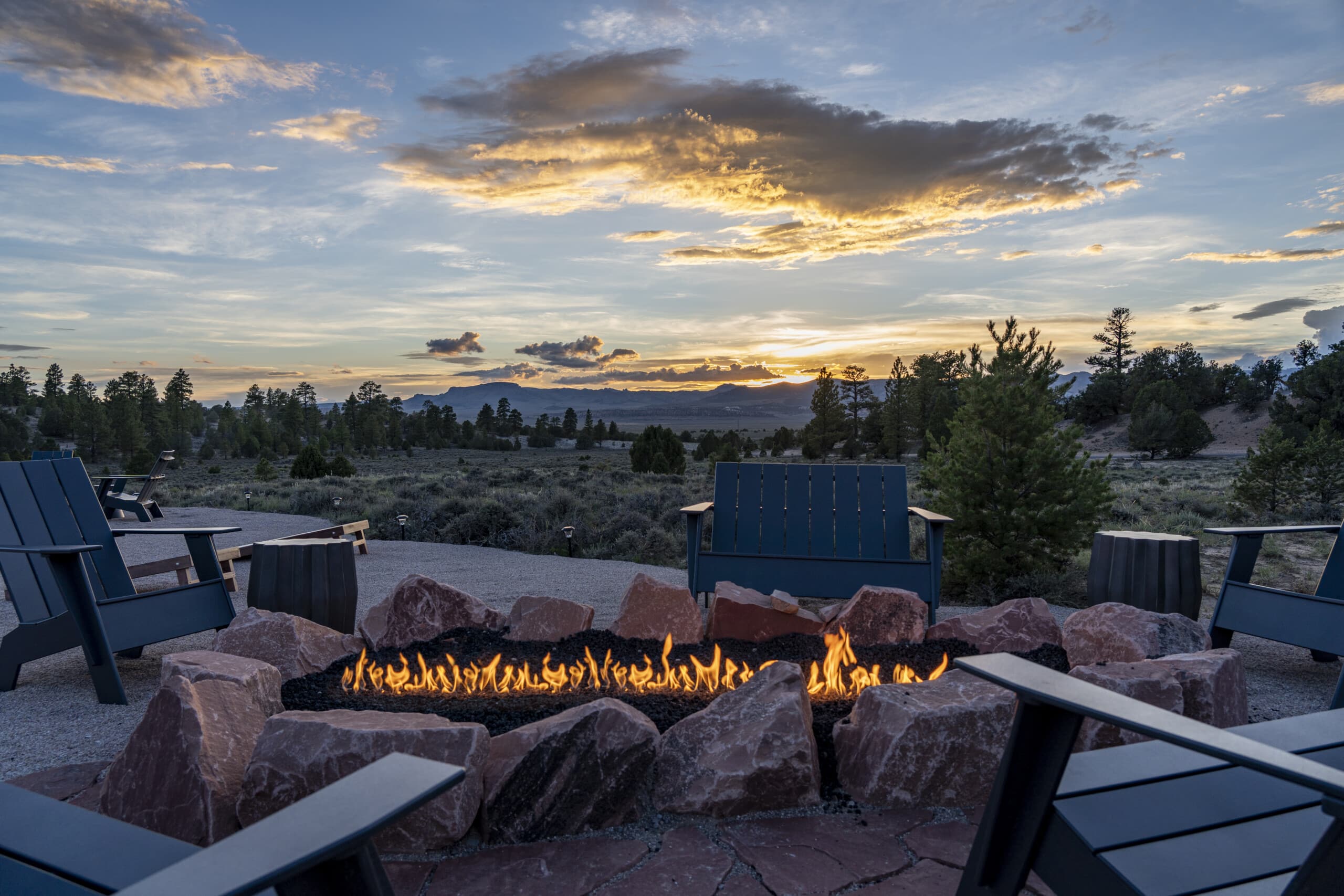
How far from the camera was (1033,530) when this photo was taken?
18.6 feet

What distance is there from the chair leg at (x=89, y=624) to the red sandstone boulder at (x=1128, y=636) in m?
4.26

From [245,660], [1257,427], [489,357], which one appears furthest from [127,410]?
[1257,427]

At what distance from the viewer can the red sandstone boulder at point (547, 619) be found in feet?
11.7

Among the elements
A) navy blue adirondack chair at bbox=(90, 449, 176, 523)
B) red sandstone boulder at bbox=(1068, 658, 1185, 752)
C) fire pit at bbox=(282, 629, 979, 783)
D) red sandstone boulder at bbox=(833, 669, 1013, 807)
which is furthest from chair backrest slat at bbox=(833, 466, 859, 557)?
navy blue adirondack chair at bbox=(90, 449, 176, 523)

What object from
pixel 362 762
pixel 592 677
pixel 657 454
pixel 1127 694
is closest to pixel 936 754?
pixel 1127 694

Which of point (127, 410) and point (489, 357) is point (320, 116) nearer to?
point (489, 357)

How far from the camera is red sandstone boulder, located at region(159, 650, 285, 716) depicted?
94.9 inches

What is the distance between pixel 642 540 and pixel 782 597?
4.11 m

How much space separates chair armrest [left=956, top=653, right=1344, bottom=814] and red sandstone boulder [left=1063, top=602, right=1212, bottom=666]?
2238 millimetres

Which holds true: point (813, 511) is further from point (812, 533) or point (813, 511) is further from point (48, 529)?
point (48, 529)

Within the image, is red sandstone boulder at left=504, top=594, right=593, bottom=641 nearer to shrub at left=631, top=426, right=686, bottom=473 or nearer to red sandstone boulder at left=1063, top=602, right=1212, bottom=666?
red sandstone boulder at left=1063, top=602, right=1212, bottom=666

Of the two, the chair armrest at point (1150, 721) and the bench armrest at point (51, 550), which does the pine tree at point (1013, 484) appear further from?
the bench armrest at point (51, 550)

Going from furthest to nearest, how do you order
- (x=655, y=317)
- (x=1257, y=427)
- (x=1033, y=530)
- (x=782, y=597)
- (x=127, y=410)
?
(x=1257, y=427) < (x=127, y=410) < (x=655, y=317) < (x=1033, y=530) < (x=782, y=597)

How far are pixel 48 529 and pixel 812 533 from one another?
4.18m
